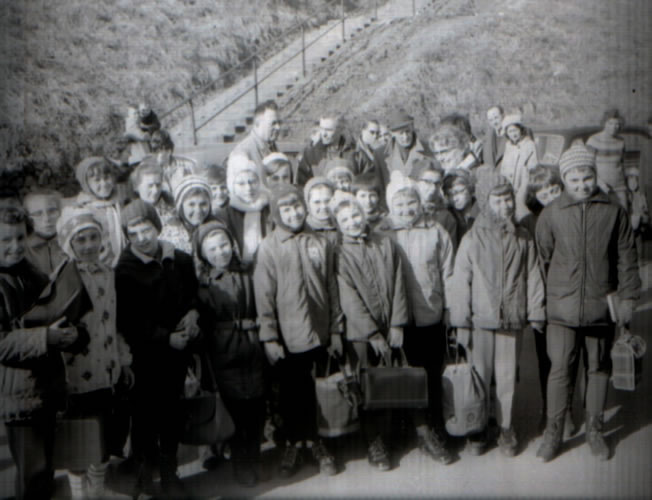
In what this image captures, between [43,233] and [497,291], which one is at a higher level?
[43,233]

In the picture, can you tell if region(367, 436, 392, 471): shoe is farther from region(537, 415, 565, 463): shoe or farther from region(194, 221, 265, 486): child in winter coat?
region(537, 415, 565, 463): shoe

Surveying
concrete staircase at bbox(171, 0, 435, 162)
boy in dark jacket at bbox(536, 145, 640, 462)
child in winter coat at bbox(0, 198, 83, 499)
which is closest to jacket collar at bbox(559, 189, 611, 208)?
boy in dark jacket at bbox(536, 145, 640, 462)

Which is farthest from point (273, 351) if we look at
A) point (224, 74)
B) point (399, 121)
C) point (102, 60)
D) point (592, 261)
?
point (224, 74)

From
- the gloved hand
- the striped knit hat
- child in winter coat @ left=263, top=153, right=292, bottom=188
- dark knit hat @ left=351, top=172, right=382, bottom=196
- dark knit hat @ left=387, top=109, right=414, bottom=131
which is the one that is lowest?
the gloved hand

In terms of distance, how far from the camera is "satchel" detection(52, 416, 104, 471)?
8.99ft

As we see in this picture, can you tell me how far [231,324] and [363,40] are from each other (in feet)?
23.5

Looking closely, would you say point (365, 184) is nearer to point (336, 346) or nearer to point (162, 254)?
point (336, 346)

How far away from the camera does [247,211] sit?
371 cm

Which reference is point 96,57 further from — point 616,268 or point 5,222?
point 616,268

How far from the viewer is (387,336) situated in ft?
11.2

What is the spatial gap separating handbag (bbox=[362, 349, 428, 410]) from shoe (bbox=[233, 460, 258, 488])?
64 centimetres

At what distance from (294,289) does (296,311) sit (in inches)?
4.1

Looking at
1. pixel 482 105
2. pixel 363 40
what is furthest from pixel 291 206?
pixel 482 105

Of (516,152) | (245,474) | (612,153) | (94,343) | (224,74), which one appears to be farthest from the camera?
(224,74)
